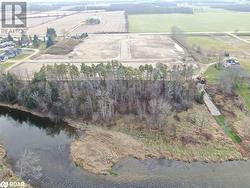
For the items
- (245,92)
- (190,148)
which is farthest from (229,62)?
(190,148)

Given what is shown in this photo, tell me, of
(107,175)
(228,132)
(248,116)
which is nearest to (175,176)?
(107,175)

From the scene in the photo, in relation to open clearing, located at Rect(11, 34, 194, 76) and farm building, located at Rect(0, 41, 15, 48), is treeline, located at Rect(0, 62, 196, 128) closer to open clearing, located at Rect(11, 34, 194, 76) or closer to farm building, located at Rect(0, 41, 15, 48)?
open clearing, located at Rect(11, 34, 194, 76)

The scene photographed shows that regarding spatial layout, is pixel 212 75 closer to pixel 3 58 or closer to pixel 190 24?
pixel 3 58

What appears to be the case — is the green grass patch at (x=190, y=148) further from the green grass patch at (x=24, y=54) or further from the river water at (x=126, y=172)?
the green grass patch at (x=24, y=54)

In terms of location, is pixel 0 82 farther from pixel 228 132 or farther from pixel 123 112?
pixel 228 132

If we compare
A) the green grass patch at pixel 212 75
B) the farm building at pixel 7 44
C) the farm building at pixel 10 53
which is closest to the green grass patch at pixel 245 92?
the green grass patch at pixel 212 75

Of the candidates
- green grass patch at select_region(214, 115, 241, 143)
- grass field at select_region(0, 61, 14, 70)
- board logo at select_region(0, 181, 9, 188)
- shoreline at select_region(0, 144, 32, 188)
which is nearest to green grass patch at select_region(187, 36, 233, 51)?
green grass patch at select_region(214, 115, 241, 143)
